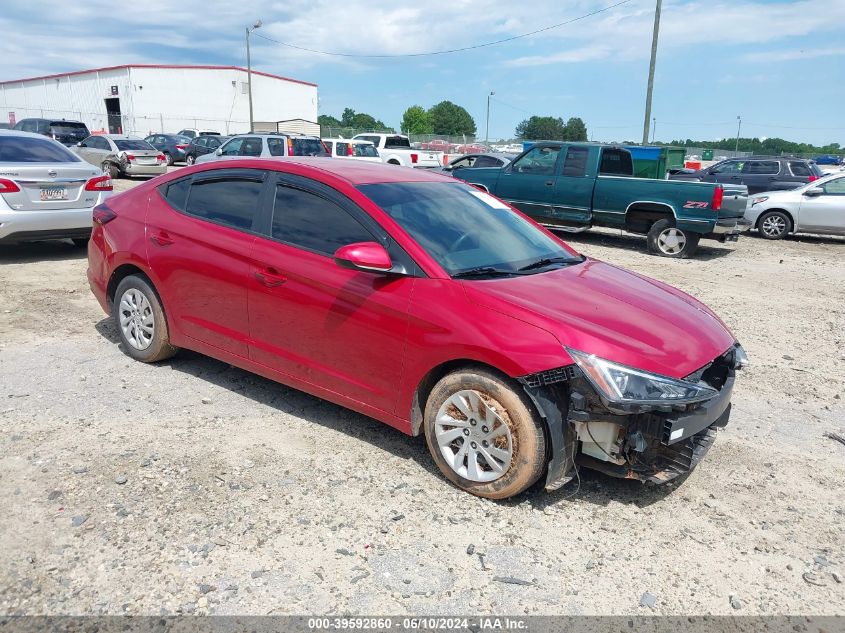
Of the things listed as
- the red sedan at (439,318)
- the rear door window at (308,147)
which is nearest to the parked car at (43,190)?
the red sedan at (439,318)

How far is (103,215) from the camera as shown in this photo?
17.7ft

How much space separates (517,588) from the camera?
9.51 feet

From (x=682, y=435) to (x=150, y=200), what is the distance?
4057 millimetres

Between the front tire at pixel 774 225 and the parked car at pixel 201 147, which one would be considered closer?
the front tire at pixel 774 225

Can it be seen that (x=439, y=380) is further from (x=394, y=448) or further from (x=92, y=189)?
(x=92, y=189)

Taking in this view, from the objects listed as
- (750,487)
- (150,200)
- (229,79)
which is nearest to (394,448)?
(750,487)

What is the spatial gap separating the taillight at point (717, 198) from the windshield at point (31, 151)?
32.0 feet

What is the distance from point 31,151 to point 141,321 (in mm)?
5110

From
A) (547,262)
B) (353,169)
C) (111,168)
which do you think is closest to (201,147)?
(111,168)

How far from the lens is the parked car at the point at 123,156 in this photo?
2155 centimetres

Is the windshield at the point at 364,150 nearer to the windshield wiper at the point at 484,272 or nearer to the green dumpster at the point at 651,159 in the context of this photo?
the green dumpster at the point at 651,159

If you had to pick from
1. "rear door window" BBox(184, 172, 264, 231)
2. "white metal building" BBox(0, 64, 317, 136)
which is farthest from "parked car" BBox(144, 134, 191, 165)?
"rear door window" BBox(184, 172, 264, 231)

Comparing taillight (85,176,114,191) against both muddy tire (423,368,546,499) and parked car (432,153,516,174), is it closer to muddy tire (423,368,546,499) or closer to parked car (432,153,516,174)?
muddy tire (423,368,546,499)

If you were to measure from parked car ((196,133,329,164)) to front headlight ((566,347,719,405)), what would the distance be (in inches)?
639
